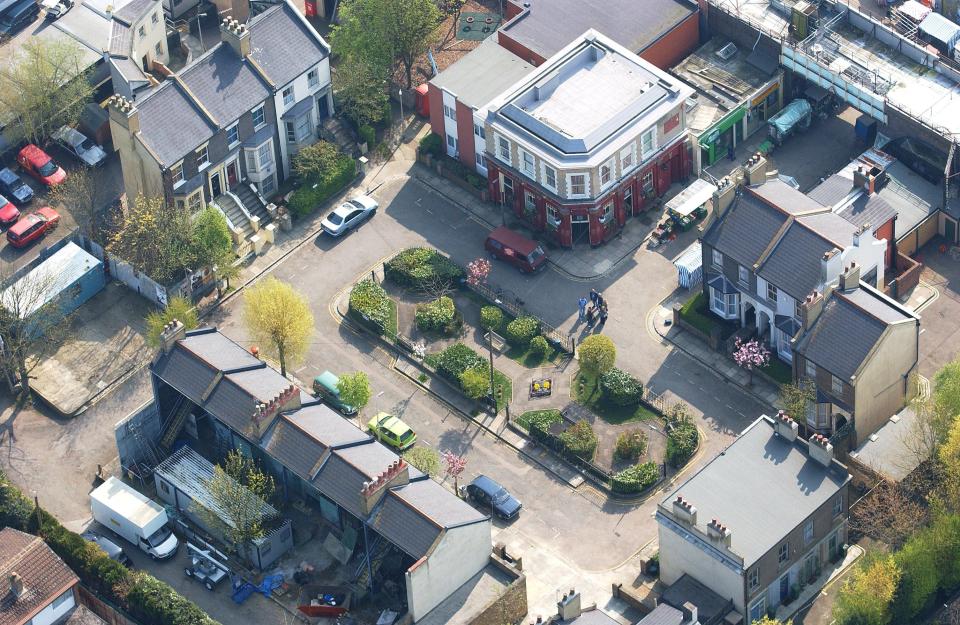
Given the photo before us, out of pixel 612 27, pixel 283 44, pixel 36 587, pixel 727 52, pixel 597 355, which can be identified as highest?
pixel 283 44

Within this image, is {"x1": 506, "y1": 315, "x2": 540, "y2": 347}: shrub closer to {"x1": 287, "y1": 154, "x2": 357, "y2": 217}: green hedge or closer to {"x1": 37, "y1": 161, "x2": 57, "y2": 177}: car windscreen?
{"x1": 287, "y1": 154, "x2": 357, "y2": 217}: green hedge

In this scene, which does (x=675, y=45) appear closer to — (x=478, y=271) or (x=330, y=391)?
(x=478, y=271)

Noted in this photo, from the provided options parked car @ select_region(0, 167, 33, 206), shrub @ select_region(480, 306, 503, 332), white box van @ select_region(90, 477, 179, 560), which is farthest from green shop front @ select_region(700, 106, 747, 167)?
parked car @ select_region(0, 167, 33, 206)

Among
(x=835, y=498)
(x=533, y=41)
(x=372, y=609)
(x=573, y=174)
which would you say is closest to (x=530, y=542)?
(x=372, y=609)

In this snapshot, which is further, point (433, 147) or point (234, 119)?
point (433, 147)

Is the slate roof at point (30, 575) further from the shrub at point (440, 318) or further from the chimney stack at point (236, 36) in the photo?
the chimney stack at point (236, 36)

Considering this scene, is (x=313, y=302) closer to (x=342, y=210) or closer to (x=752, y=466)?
(x=342, y=210)

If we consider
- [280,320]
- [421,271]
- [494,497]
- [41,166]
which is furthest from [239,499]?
[41,166]
